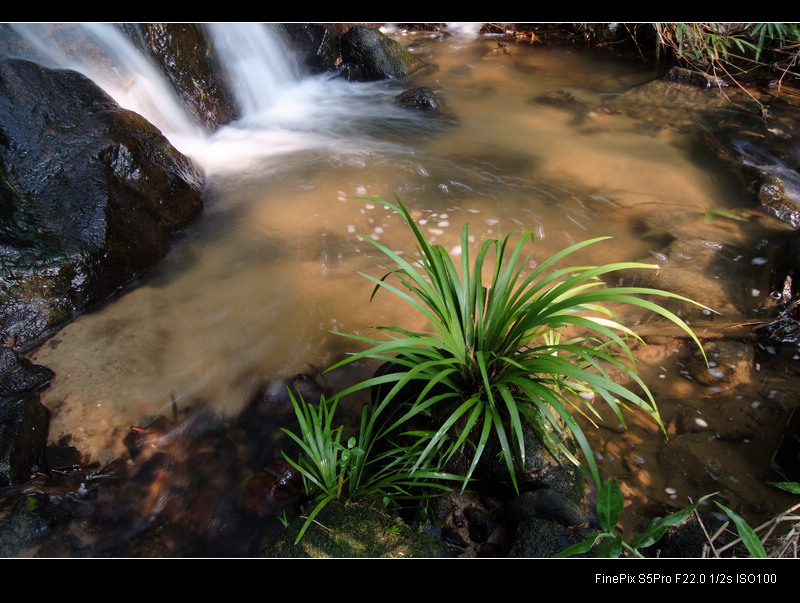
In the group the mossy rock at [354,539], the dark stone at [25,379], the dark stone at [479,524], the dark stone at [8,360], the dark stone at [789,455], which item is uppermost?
the dark stone at [8,360]

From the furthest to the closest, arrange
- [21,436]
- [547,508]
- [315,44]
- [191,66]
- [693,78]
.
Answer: [315,44] < [693,78] < [191,66] < [21,436] < [547,508]

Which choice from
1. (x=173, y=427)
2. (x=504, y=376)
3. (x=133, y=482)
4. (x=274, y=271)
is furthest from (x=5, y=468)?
(x=504, y=376)

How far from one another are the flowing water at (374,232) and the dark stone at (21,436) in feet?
0.34

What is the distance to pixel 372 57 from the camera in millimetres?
7133

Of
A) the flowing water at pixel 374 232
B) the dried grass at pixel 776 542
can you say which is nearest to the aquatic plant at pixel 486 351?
the dried grass at pixel 776 542

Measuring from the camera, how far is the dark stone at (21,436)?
2391 mm

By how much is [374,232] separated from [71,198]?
88.5 inches

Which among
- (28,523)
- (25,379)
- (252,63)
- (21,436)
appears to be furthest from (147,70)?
(28,523)

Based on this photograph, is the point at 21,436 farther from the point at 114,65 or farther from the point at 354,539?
the point at 114,65

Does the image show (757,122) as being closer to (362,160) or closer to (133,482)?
(362,160)

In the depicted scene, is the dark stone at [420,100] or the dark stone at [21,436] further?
the dark stone at [420,100]

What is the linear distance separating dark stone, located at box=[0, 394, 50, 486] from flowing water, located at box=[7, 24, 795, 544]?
105mm

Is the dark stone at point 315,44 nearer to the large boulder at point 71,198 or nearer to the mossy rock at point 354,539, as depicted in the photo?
the large boulder at point 71,198

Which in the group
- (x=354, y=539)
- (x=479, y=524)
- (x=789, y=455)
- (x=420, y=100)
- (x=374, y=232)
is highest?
(x=420, y=100)
